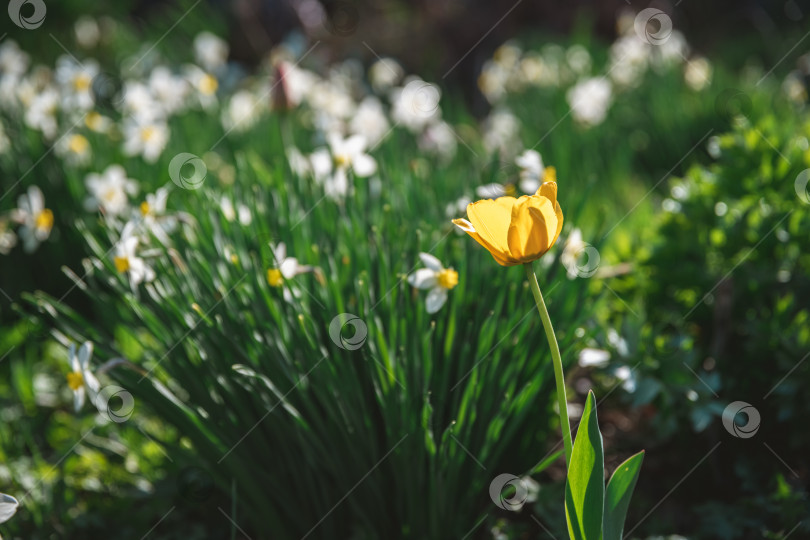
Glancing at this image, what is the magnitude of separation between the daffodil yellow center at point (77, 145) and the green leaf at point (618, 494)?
205cm

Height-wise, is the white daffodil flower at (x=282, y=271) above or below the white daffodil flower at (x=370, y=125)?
above

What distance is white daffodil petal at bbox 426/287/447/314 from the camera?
1173mm

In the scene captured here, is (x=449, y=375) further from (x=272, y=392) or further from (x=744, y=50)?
(x=744, y=50)

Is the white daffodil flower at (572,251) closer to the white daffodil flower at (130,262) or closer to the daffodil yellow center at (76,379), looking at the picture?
the white daffodil flower at (130,262)

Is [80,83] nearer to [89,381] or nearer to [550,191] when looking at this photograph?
[89,381]

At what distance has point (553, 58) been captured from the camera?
13.3ft

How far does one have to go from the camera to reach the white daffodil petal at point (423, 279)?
46.3 inches

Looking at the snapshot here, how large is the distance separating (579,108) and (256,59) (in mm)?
3487

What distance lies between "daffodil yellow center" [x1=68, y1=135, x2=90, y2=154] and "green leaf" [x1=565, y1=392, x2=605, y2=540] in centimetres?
201

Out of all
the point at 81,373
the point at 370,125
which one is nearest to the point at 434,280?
the point at 81,373

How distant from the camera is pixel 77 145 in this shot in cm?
228

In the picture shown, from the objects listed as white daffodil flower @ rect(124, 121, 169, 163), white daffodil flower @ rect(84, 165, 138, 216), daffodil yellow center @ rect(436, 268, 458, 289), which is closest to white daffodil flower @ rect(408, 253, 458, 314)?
daffodil yellow center @ rect(436, 268, 458, 289)

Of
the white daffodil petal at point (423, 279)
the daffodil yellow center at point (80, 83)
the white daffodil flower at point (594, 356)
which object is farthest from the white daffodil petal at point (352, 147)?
the daffodil yellow center at point (80, 83)

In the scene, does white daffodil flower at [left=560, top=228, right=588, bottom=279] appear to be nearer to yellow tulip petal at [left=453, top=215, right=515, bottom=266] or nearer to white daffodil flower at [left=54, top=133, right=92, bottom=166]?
yellow tulip petal at [left=453, top=215, right=515, bottom=266]
